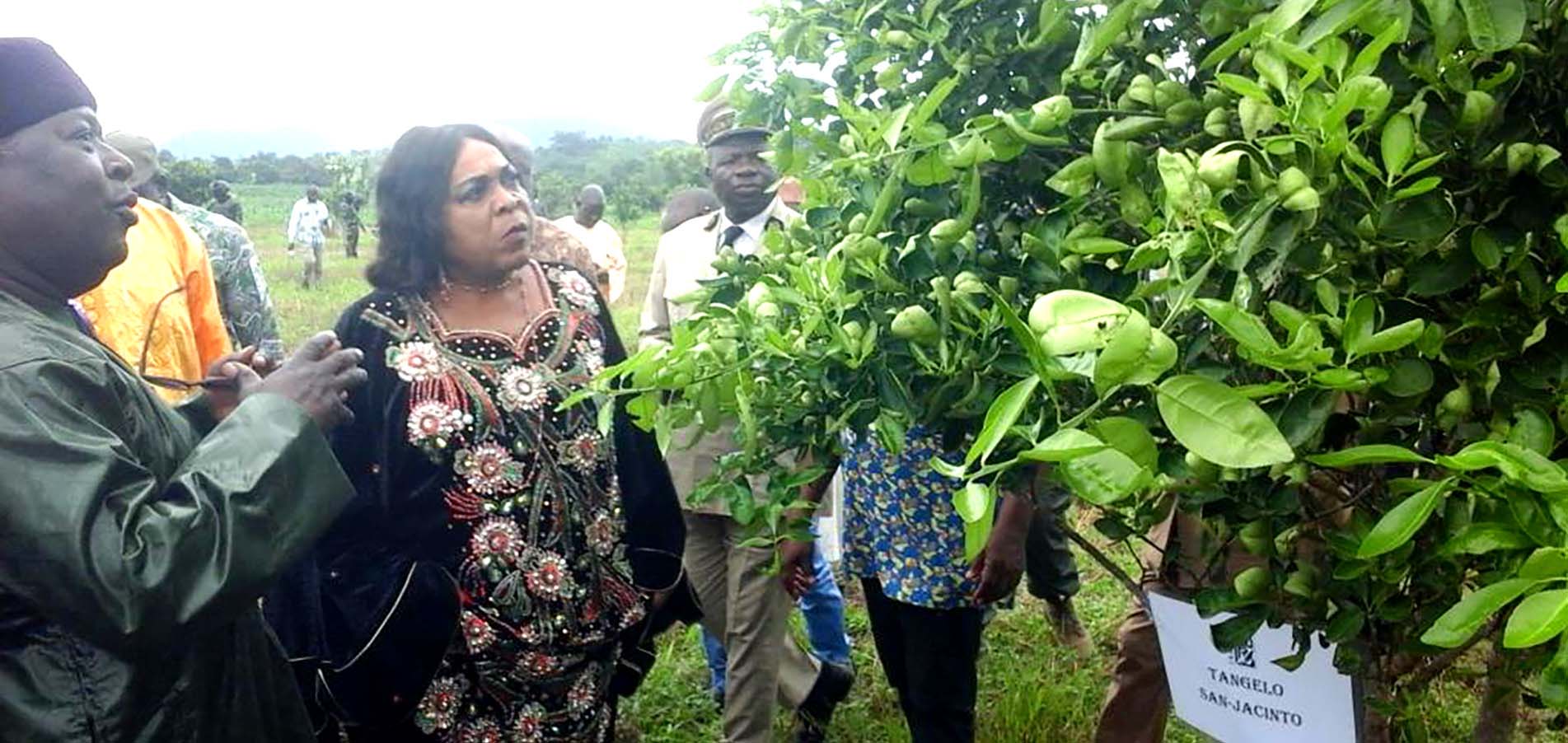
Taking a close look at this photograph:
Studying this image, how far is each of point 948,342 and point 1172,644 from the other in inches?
26.0

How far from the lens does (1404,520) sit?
2.85ft

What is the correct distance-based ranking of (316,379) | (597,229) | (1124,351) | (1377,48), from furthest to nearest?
1. (597,229)
2. (316,379)
3. (1377,48)
4. (1124,351)

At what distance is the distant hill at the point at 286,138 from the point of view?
47188mm

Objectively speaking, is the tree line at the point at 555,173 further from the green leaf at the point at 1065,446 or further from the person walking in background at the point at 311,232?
the green leaf at the point at 1065,446

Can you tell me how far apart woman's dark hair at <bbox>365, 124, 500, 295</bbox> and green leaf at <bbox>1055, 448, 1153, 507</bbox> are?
74.6 inches

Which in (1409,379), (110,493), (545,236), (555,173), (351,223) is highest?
(1409,379)

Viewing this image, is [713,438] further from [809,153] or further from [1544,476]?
[1544,476]

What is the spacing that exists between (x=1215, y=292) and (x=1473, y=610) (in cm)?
27

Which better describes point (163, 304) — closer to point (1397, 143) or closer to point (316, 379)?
point (316, 379)

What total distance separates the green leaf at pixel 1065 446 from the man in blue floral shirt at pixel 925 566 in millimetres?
1779

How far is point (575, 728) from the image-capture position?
2.45 metres

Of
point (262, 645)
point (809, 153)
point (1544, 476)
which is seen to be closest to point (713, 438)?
point (262, 645)

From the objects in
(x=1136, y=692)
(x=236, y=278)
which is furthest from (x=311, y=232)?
(x=1136, y=692)

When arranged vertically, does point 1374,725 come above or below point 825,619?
above
